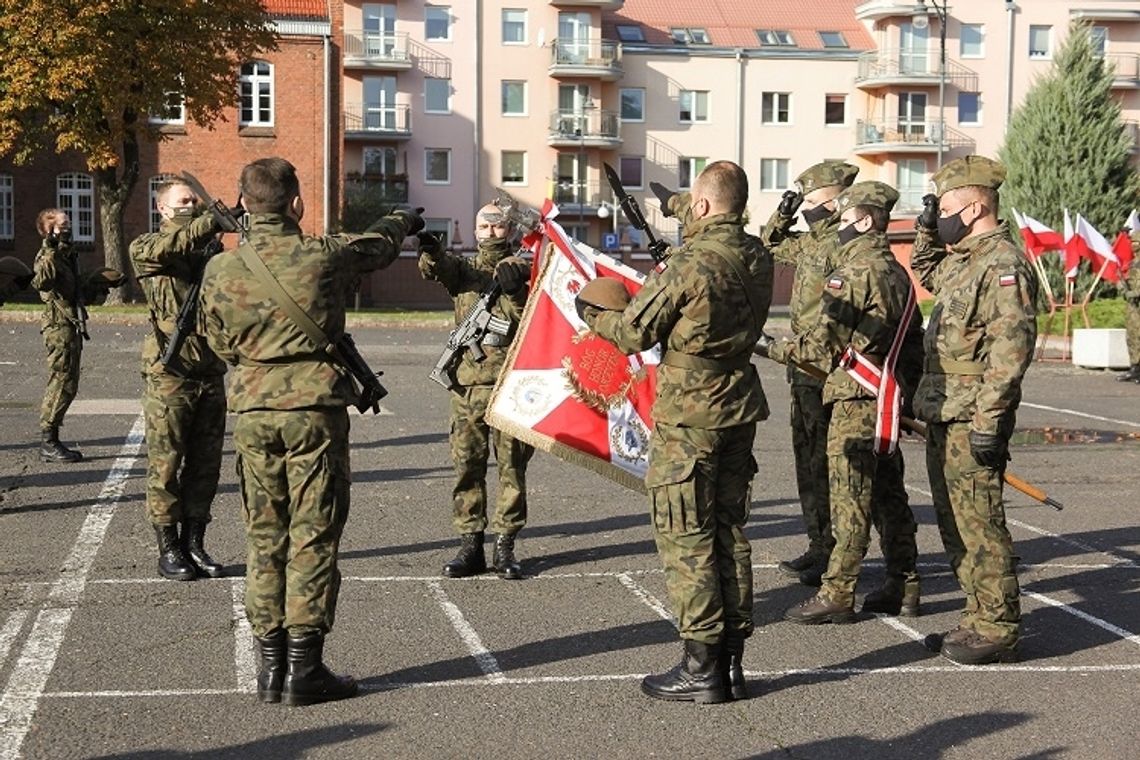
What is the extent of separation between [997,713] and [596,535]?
4418 millimetres

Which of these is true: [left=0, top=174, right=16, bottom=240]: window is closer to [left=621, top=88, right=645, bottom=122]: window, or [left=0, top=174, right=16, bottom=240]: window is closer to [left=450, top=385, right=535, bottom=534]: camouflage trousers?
[left=621, top=88, right=645, bottom=122]: window

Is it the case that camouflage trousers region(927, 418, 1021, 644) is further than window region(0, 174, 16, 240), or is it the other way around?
window region(0, 174, 16, 240)

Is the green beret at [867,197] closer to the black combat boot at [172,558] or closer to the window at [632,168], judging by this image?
the black combat boot at [172,558]

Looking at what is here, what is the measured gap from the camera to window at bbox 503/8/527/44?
65375mm

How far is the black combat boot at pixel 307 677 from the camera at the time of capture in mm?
6664

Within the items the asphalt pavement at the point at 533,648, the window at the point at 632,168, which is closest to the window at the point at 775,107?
the window at the point at 632,168

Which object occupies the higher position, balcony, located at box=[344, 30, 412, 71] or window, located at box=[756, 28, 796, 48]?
window, located at box=[756, 28, 796, 48]

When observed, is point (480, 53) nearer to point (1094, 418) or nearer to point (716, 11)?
point (716, 11)

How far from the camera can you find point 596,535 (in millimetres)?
10781

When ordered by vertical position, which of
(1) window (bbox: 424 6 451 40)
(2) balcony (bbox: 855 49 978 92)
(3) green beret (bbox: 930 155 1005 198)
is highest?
(1) window (bbox: 424 6 451 40)

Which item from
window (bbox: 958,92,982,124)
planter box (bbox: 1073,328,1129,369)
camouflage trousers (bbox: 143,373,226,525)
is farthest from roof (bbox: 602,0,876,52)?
camouflage trousers (bbox: 143,373,226,525)

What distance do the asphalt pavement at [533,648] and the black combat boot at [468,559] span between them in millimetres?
114

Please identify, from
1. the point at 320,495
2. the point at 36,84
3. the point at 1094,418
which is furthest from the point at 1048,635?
the point at 36,84

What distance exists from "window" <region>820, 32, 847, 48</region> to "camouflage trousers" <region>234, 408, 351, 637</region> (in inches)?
2583
